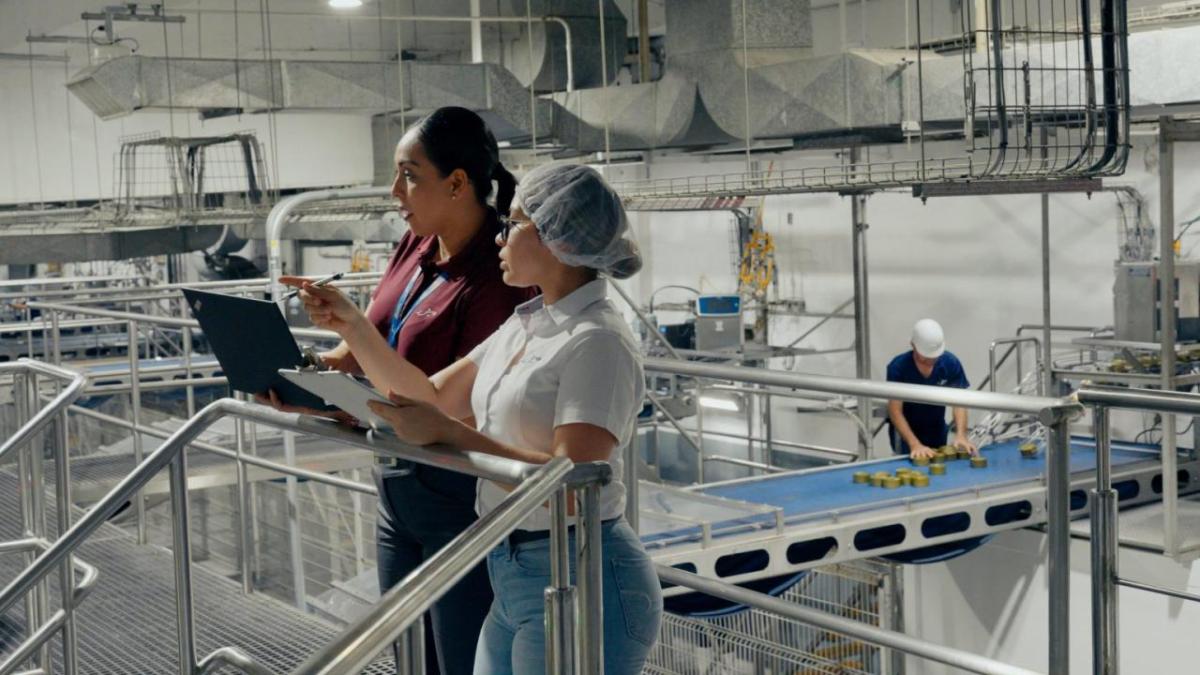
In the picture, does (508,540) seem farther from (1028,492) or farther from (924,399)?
(1028,492)

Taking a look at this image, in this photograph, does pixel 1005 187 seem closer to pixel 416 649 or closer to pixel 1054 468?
pixel 1054 468

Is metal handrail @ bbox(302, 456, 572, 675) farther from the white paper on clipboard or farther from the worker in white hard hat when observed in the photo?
the worker in white hard hat

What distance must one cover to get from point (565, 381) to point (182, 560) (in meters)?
1.17

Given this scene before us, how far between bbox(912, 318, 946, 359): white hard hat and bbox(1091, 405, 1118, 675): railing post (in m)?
5.19

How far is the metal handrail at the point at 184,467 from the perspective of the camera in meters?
1.89

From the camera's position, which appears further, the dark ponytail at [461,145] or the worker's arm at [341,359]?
the worker's arm at [341,359]

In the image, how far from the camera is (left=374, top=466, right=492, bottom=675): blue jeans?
222 cm

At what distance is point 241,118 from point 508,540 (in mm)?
12007

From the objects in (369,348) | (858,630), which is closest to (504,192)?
(369,348)

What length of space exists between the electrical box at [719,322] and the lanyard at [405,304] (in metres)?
8.45

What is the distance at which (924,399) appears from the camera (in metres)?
2.43

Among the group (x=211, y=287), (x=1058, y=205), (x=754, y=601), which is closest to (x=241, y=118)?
(x=211, y=287)

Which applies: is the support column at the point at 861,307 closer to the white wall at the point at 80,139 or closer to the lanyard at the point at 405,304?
the white wall at the point at 80,139

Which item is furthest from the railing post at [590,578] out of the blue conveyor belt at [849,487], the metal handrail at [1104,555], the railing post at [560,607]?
the blue conveyor belt at [849,487]
